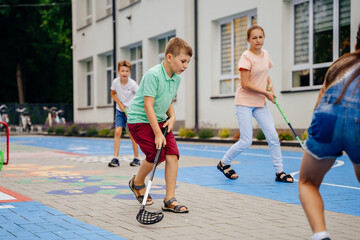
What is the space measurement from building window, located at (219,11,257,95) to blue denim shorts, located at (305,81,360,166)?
1567 cm

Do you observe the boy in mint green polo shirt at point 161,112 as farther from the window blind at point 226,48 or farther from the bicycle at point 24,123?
the bicycle at point 24,123

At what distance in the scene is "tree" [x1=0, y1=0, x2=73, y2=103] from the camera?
4428 cm

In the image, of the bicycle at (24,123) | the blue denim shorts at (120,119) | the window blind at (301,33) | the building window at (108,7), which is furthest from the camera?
the bicycle at (24,123)

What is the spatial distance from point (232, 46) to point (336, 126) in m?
16.5

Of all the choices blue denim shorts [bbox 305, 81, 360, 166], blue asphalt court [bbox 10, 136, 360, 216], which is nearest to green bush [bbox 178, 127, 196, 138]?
blue asphalt court [bbox 10, 136, 360, 216]

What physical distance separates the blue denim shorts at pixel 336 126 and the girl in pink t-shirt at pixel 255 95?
170 inches

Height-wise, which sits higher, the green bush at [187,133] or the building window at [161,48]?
the building window at [161,48]

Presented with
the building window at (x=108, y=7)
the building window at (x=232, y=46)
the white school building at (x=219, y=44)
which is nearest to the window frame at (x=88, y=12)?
the white school building at (x=219, y=44)

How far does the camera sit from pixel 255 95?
25.2 feet

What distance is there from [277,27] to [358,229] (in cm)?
1278

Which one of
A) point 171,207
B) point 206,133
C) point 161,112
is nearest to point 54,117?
point 206,133

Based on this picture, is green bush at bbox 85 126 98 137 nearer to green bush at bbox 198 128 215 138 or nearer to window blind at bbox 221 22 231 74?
window blind at bbox 221 22 231 74

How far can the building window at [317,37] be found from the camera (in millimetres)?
14820

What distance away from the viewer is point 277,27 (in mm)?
16688
